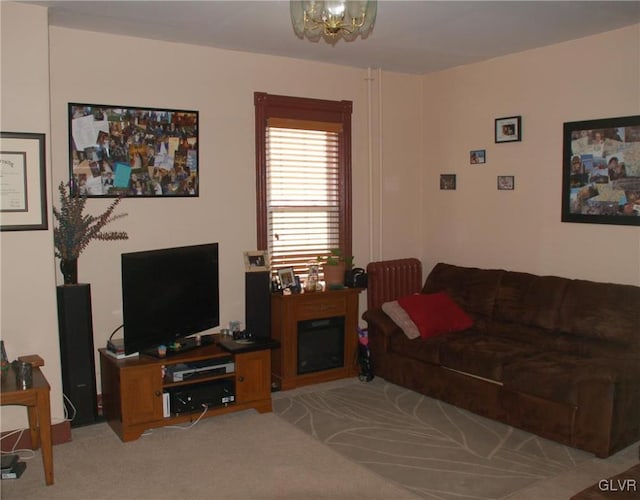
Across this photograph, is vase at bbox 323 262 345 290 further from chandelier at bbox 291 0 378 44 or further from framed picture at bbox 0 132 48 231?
chandelier at bbox 291 0 378 44

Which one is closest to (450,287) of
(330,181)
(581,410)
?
(330,181)

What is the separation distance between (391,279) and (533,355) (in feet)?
5.61

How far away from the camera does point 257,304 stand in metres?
4.70

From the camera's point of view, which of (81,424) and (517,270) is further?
(517,270)

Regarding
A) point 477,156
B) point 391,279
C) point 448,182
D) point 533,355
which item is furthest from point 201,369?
point 477,156

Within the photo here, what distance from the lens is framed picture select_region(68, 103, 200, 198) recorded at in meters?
4.28

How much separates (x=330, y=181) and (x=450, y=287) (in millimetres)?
1373

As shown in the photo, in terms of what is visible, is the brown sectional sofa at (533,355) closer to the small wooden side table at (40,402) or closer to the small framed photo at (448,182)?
the small framed photo at (448,182)

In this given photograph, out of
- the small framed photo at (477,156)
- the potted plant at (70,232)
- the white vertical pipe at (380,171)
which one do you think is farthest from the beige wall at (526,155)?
the potted plant at (70,232)

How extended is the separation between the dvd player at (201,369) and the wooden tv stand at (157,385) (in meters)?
0.02

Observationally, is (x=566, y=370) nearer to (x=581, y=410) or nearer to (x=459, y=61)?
(x=581, y=410)

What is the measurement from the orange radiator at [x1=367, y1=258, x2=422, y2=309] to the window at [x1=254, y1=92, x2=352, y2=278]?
34 centimetres

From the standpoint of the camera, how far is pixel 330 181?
545cm

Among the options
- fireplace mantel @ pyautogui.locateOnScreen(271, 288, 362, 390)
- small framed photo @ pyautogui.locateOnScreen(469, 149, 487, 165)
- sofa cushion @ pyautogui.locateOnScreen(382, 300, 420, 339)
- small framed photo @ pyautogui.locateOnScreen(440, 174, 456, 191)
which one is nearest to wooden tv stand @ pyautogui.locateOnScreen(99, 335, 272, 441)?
fireplace mantel @ pyautogui.locateOnScreen(271, 288, 362, 390)
